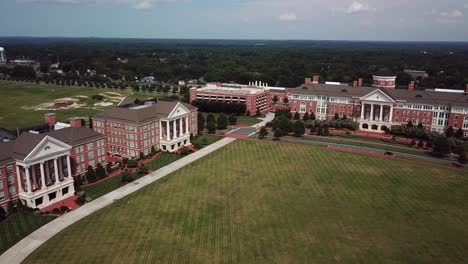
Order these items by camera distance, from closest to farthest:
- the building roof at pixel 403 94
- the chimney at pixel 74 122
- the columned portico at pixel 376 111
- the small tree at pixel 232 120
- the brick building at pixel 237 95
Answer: the chimney at pixel 74 122 → the building roof at pixel 403 94 → the columned portico at pixel 376 111 → the small tree at pixel 232 120 → the brick building at pixel 237 95

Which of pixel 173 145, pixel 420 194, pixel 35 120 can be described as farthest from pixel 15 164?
pixel 35 120

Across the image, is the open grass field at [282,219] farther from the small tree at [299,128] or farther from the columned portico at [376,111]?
the columned portico at [376,111]

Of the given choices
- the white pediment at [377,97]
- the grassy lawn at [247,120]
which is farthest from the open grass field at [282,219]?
the grassy lawn at [247,120]

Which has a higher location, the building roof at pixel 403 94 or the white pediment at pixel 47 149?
the building roof at pixel 403 94

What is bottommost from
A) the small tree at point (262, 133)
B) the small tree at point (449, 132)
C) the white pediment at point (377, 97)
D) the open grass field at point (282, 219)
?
the open grass field at point (282, 219)

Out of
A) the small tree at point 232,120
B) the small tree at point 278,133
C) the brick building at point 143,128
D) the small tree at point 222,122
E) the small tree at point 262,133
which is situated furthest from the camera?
the small tree at point 232,120

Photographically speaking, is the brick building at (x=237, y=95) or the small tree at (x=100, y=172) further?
the brick building at (x=237, y=95)

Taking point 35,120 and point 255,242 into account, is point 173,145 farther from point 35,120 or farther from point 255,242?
point 35,120
